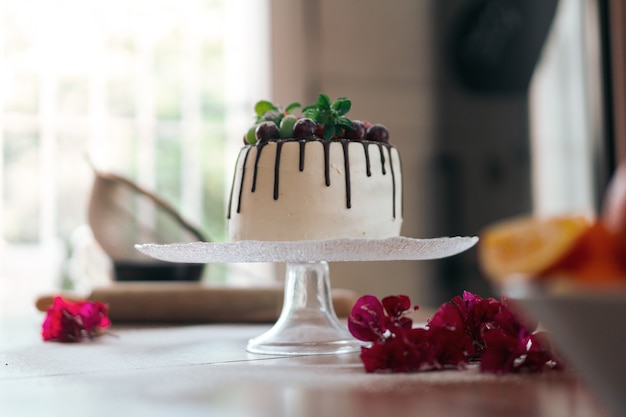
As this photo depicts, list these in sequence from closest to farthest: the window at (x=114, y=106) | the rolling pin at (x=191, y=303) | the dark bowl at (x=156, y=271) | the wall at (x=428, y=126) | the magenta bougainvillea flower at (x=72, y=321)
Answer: the magenta bougainvillea flower at (x=72, y=321) → the rolling pin at (x=191, y=303) → the dark bowl at (x=156, y=271) → the window at (x=114, y=106) → the wall at (x=428, y=126)

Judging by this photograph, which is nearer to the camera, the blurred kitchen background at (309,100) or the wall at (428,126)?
the blurred kitchen background at (309,100)

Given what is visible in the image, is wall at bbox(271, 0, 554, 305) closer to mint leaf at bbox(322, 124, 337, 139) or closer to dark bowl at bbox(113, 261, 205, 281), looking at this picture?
dark bowl at bbox(113, 261, 205, 281)

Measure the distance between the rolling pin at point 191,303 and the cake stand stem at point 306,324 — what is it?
421 mm

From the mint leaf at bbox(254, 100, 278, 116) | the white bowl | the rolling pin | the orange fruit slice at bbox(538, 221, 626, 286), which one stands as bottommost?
the rolling pin

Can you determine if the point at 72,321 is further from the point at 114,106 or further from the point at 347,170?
the point at 114,106

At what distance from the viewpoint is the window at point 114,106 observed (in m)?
2.96

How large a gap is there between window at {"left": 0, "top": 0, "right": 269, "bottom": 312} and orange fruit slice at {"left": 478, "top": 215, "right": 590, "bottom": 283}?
253cm

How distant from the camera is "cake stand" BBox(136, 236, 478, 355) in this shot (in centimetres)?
95

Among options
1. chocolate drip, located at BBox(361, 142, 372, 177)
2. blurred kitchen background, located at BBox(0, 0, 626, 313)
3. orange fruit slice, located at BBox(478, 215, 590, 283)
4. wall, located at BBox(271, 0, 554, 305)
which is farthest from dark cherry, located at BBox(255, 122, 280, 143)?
wall, located at BBox(271, 0, 554, 305)

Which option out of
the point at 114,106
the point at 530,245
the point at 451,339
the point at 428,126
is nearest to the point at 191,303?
the point at 451,339

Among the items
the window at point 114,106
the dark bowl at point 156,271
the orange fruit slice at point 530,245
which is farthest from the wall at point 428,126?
the orange fruit slice at point 530,245

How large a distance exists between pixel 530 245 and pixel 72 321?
92 centimetres

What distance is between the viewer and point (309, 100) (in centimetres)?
319

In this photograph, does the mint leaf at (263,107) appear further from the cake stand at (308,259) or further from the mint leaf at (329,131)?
the cake stand at (308,259)
